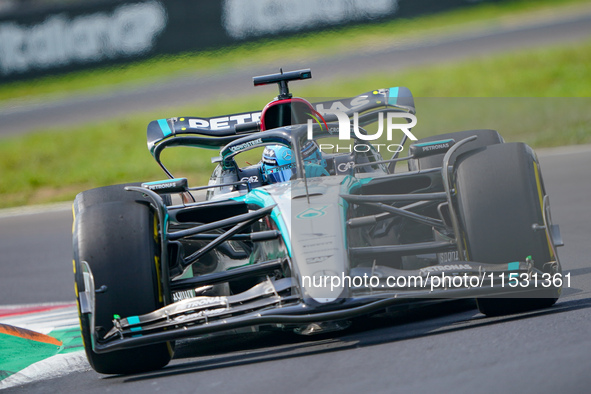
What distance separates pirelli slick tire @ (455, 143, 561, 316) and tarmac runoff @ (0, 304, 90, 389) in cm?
247

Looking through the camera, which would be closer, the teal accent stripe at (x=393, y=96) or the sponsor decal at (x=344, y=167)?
the sponsor decal at (x=344, y=167)

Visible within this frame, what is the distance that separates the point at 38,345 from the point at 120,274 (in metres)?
1.95

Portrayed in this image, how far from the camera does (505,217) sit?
16.0 ft

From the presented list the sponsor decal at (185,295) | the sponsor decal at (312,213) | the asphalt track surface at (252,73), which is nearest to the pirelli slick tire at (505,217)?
the sponsor decal at (312,213)

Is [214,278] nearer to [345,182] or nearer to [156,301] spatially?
[156,301]

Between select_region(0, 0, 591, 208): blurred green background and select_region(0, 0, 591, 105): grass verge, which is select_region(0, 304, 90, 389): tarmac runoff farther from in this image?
select_region(0, 0, 591, 105): grass verge

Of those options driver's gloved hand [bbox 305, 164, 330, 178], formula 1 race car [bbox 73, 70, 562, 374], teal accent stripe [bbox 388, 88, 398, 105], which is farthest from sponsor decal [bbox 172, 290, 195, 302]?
teal accent stripe [bbox 388, 88, 398, 105]

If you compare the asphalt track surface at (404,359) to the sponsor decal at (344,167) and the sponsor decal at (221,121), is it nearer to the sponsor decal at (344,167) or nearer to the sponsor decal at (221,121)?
the sponsor decal at (344,167)

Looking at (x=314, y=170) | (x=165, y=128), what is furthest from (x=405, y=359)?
(x=165, y=128)

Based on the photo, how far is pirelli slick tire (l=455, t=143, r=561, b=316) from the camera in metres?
4.84

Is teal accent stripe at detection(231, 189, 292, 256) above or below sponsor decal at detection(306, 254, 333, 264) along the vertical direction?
above

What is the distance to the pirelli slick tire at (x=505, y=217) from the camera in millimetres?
4836

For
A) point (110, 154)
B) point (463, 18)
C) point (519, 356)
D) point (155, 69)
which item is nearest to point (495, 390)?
point (519, 356)

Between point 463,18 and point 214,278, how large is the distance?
1715 cm
